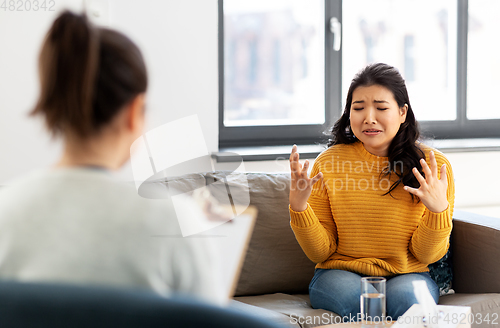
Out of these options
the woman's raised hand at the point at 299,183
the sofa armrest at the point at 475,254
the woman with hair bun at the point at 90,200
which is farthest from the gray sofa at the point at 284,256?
the woman with hair bun at the point at 90,200

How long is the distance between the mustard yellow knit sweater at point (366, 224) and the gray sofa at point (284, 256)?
155 mm

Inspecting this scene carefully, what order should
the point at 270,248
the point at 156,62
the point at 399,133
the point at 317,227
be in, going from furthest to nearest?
1. the point at 156,62
2. the point at 270,248
3. the point at 399,133
4. the point at 317,227

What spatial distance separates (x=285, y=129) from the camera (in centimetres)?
267

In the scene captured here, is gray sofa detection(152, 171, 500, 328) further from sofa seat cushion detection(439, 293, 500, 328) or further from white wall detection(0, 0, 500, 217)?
white wall detection(0, 0, 500, 217)

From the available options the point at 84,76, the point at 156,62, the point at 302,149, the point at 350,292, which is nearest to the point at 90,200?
the point at 84,76

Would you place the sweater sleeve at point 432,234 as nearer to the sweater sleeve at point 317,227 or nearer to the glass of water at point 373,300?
the sweater sleeve at point 317,227

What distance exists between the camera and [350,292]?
1482 millimetres

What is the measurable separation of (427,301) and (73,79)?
96 centimetres

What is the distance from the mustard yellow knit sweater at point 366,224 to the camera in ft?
5.14

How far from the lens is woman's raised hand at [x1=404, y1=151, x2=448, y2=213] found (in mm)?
1431

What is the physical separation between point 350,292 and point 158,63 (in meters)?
1.32

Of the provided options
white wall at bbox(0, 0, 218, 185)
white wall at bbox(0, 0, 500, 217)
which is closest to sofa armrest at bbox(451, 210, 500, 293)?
white wall at bbox(0, 0, 500, 217)

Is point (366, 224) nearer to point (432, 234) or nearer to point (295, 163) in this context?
point (432, 234)

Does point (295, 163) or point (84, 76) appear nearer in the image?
point (84, 76)
